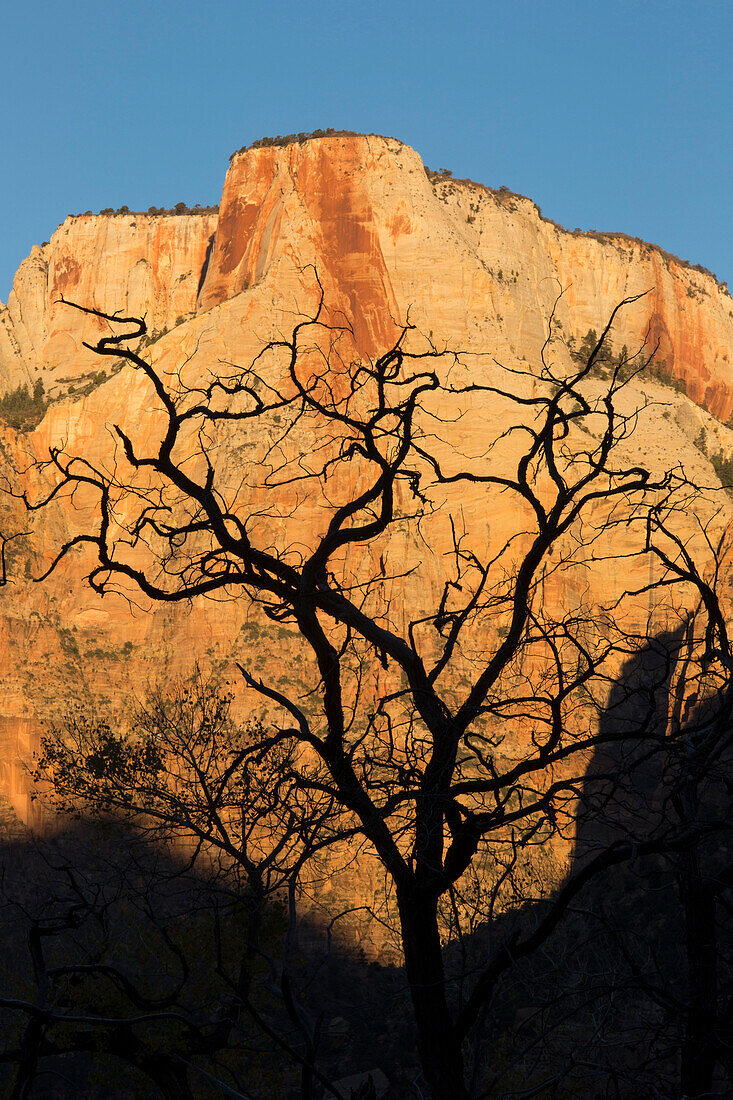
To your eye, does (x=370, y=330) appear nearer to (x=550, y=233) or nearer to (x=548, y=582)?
(x=548, y=582)

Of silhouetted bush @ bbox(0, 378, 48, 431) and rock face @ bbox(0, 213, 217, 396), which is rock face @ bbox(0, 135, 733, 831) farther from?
silhouetted bush @ bbox(0, 378, 48, 431)

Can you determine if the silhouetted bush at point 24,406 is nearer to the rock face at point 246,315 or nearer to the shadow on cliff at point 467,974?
the rock face at point 246,315

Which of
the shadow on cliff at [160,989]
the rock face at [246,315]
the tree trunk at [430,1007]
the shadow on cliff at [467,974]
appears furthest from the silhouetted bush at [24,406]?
the tree trunk at [430,1007]

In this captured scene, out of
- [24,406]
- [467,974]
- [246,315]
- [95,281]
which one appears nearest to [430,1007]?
[467,974]

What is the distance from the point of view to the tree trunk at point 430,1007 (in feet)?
18.2

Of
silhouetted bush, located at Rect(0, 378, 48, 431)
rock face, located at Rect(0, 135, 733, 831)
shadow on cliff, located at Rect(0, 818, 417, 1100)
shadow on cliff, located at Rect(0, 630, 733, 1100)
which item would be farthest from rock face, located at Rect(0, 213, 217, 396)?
shadow on cliff, located at Rect(0, 630, 733, 1100)

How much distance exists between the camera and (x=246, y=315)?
49375mm

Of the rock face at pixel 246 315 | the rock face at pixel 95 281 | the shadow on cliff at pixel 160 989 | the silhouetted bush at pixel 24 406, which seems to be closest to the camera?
the shadow on cliff at pixel 160 989

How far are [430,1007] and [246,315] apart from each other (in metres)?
46.7

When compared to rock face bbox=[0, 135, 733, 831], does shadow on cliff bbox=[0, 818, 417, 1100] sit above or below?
below

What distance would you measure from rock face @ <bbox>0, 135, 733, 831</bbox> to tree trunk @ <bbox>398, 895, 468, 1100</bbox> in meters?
29.7

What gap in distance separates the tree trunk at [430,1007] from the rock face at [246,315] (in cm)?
2968

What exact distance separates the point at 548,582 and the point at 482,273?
18.3m

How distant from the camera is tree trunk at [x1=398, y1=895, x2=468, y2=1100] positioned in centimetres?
554
